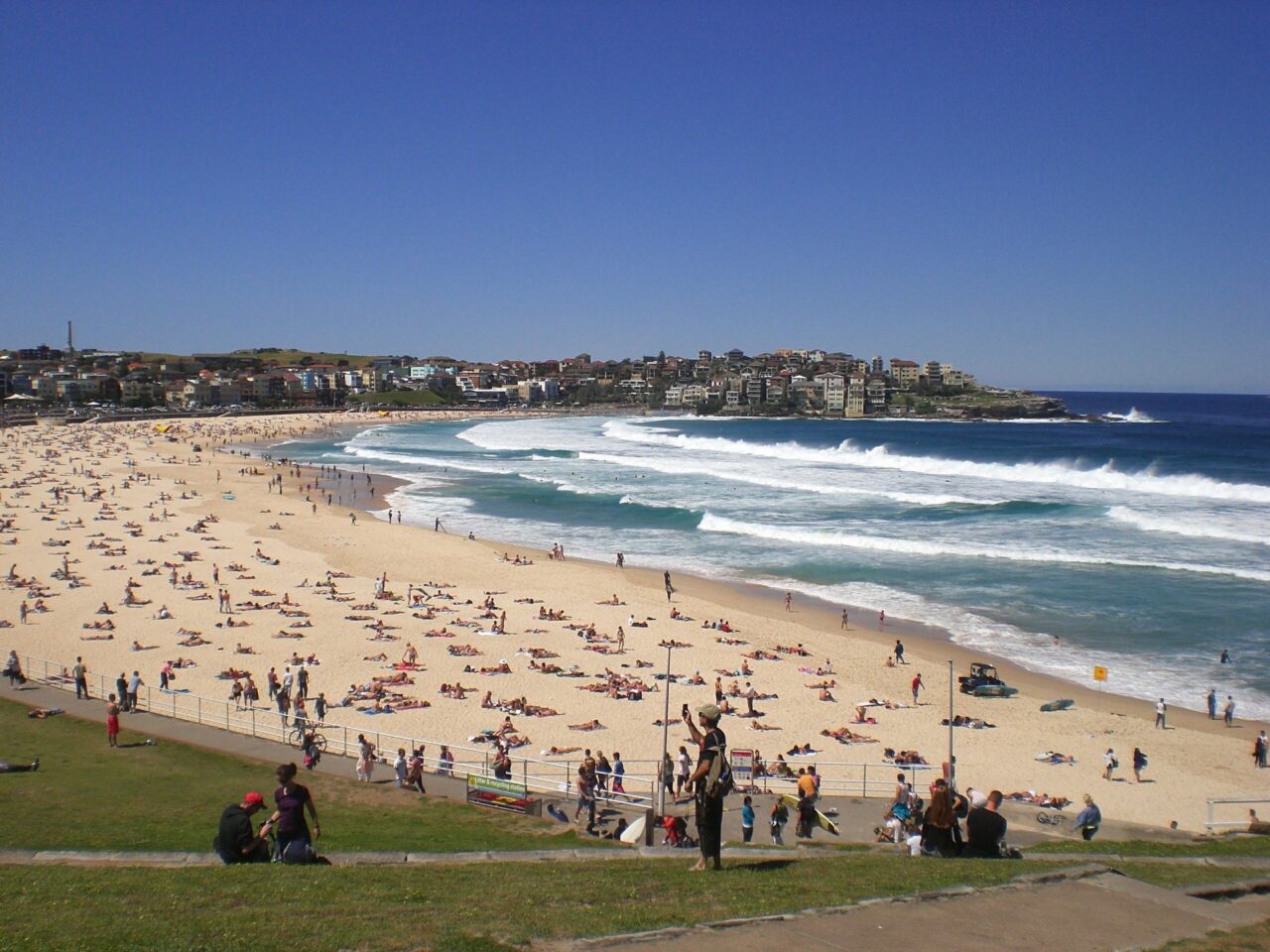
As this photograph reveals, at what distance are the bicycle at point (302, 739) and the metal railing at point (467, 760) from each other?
0.10 metres

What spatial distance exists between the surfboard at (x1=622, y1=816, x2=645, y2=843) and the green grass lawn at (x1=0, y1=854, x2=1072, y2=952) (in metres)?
1.82

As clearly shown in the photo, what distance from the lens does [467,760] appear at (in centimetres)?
1417

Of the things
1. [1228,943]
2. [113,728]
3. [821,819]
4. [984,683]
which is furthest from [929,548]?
[1228,943]

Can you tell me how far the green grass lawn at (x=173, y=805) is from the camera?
8898 millimetres

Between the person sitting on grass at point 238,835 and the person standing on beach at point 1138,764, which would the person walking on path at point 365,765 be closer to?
the person sitting on grass at point 238,835

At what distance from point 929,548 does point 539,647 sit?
16553 millimetres

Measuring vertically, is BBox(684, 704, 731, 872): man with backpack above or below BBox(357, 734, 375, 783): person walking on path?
above

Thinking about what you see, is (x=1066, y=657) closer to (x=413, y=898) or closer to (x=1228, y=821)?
(x=1228, y=821)

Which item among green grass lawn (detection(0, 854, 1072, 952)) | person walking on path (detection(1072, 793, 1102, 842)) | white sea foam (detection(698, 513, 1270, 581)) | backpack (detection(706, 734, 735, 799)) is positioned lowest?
white sea foam (detection(698, 513, 1270, 581))

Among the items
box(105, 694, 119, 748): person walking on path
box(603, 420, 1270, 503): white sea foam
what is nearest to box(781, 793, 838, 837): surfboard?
box(105, 694, 119, 748): person walking on path

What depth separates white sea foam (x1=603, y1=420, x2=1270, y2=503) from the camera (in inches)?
1959

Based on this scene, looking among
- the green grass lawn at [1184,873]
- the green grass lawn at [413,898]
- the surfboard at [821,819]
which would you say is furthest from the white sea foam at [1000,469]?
the green grass lawn at [413,898]

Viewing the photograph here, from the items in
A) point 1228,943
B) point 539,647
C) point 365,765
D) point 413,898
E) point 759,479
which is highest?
point 1228,943

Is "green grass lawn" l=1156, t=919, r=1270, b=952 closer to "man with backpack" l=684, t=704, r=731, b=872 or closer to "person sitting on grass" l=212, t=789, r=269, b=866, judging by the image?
"man with backpack" l=684, t=704, r=731, b=872
